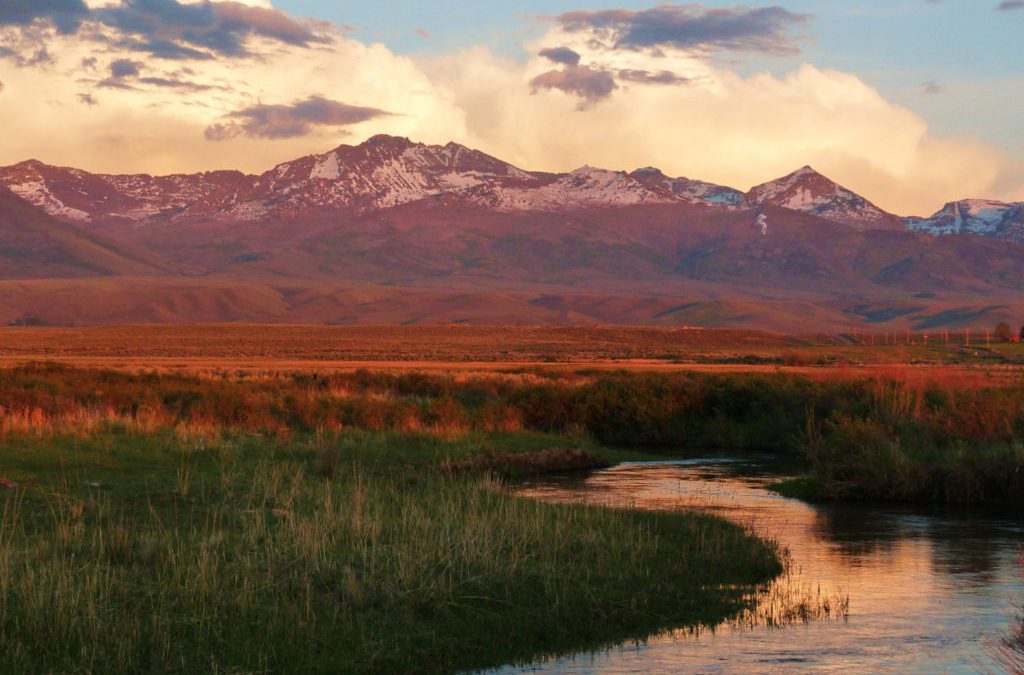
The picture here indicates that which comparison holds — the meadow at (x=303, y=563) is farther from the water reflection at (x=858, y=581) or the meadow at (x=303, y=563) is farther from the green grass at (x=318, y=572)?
the water reflection at (x=858, y=581)

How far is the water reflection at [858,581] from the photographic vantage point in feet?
53.4

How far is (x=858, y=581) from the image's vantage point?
69.2 ft

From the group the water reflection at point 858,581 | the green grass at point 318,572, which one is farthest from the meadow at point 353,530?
the water reflection at point 858,581

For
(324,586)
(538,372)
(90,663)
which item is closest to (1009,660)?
(324,586)

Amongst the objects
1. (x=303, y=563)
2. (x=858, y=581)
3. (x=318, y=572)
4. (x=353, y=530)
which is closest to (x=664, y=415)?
(x=858, y=581)

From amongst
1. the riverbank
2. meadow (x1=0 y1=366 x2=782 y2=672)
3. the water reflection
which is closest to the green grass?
meadow (x1=0 y1=366 x2=782 y2=672)

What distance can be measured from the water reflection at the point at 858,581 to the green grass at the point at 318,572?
3.31ft

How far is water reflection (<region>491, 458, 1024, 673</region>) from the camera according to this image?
16281 millimetres

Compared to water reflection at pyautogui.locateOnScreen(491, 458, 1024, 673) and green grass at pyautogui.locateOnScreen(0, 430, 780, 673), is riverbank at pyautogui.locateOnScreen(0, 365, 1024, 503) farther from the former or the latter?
green grass at pyautogui.locateOnScreen(0, 430, 780, 673)

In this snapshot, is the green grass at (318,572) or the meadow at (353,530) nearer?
the green grass at (318,572)

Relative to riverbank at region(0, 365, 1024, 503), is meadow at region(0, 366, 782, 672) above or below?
below

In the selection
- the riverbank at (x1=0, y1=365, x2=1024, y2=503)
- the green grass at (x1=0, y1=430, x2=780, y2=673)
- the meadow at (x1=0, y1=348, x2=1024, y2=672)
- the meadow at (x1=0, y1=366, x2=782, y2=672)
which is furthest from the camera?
the riverbank at (x1=0, y1=365, x2=1024, y2=503)

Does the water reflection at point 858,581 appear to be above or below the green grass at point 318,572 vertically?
below

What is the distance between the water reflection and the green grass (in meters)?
1.01
